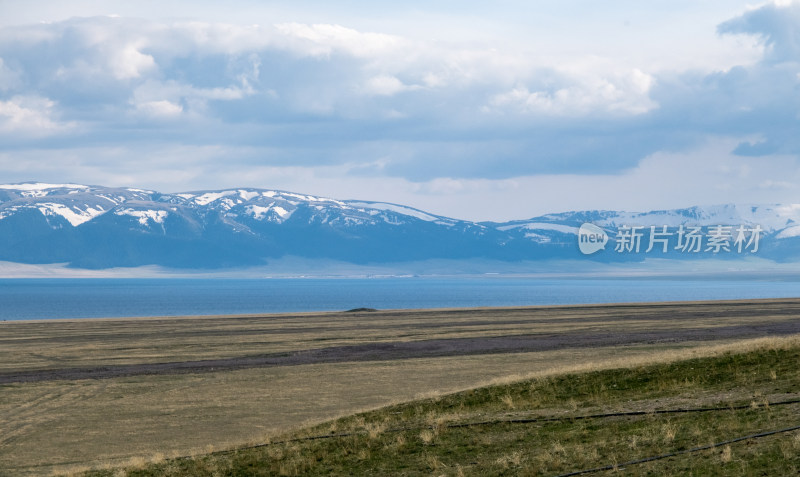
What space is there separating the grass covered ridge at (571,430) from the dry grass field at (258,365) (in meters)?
2.34

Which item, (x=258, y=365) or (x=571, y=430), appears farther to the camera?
(x=258, y=365)

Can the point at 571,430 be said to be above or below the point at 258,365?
above

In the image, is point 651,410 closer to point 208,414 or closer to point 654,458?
point 654,458

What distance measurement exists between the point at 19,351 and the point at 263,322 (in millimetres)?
40112

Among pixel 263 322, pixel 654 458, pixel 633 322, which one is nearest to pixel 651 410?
pixel 654 458

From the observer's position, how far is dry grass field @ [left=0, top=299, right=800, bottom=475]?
35188 millimetres

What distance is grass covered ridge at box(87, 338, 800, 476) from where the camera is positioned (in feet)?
67.0

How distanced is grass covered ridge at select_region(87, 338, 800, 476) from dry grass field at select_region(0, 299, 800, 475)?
7.68ft

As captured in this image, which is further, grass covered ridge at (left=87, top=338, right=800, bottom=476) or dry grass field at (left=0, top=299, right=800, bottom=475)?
dry grass field at (left=0, top=299, right=800, bottom=475)

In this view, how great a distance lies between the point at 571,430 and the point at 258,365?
3755cm

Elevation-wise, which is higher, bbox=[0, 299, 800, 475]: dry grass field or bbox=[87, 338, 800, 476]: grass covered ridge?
bbox=[87, 338, 800, 476]: grass covered ridge

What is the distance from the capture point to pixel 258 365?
59.4 meters

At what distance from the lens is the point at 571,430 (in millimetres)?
24625

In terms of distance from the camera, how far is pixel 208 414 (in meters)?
40.1
